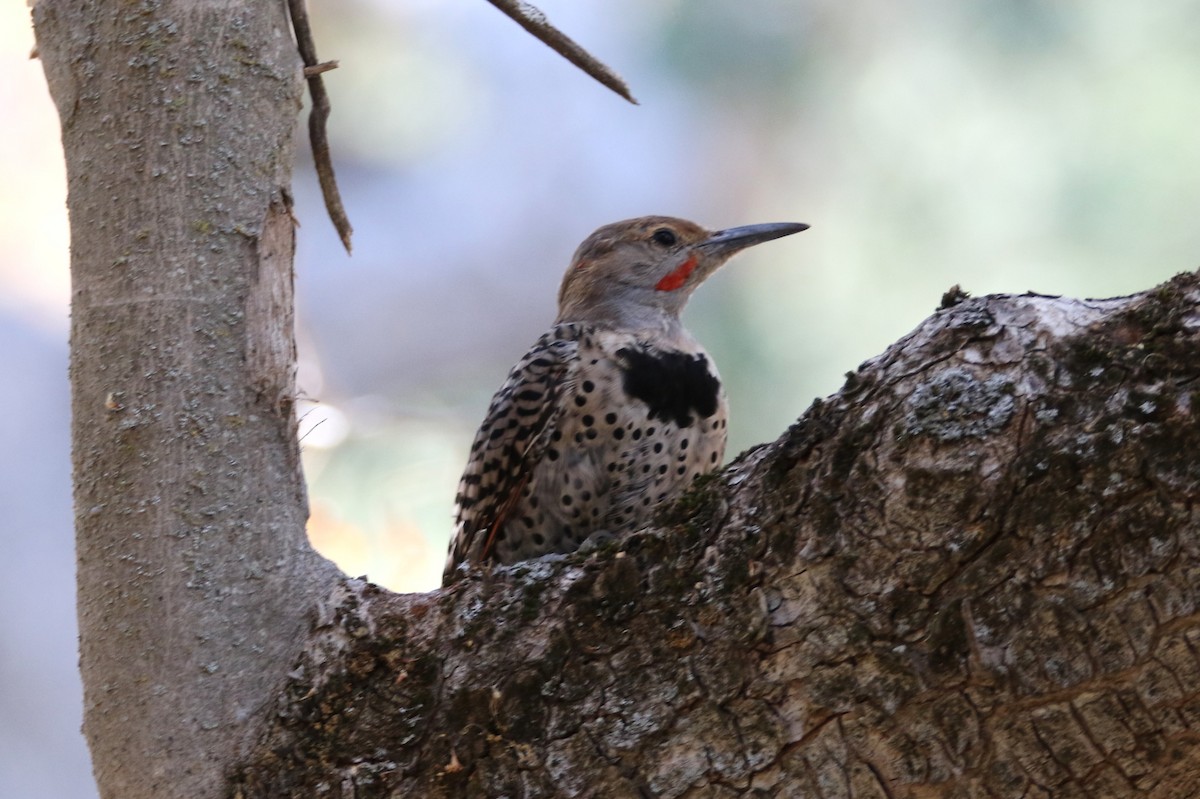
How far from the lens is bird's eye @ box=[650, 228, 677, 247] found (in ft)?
11.1

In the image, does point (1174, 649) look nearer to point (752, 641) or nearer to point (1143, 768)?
point (1143, 768)

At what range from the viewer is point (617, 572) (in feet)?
5.40

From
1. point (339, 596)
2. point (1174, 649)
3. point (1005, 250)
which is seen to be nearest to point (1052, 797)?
point (1174, 649)

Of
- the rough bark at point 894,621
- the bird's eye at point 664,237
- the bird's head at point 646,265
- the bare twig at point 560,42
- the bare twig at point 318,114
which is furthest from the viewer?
the bird's eye at point 664,237

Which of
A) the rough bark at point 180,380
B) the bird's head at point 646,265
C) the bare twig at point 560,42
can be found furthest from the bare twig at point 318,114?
the bird's head at point 646,265

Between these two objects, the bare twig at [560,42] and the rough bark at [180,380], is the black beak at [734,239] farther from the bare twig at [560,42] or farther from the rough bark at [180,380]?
the rough bark at [180,380]

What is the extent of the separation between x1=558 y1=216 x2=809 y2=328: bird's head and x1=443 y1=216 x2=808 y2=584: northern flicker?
0.17 metres

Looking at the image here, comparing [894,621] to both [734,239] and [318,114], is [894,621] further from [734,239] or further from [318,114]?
[734,239]

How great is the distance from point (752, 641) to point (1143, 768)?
1.43ft

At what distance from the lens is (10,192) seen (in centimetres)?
565

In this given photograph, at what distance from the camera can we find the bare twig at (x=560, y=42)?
7.89 ft

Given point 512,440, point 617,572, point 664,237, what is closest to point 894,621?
point 617,572

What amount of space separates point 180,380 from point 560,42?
3.28 feet

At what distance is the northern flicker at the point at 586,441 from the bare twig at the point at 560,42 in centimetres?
65
